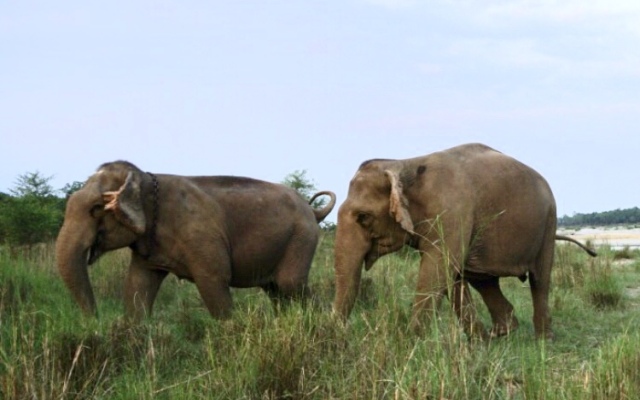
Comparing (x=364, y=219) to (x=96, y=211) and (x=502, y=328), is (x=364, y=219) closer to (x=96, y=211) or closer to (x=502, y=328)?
(x=502, y=328)

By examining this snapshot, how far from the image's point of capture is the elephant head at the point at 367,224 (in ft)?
22.7

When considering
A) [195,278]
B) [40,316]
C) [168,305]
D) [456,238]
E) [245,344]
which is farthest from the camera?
[168,305]

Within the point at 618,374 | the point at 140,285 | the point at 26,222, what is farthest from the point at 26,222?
the point at 618,374

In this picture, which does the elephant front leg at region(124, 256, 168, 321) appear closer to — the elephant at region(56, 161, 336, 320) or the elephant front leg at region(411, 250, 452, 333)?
the elephant at region(56, 161, 336, 320)

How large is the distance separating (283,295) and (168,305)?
75.5 inches

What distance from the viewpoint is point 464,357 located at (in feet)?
14.7

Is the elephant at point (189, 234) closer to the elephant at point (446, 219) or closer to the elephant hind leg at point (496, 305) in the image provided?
the elephant at point (446, 219)

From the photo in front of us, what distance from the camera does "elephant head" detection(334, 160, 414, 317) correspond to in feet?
22.7

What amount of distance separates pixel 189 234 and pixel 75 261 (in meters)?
0.91

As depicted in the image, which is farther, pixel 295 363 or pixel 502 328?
pixel 502 328

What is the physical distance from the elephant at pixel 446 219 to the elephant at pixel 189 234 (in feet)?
3.91

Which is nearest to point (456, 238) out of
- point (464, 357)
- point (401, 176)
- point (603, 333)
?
point (401, 176)

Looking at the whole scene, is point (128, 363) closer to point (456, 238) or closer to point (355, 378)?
point (355, 378)

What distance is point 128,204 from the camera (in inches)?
287
